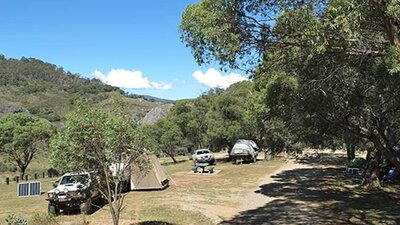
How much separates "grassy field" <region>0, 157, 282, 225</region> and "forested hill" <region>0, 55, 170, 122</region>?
2171 inches

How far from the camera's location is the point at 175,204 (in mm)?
19453

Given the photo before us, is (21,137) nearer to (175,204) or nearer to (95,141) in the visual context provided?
(175,204)

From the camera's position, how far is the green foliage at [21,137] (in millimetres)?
39438

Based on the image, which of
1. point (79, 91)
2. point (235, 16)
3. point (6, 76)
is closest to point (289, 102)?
point (235, 16)

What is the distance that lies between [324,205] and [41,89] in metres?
112

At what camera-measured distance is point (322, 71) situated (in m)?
11.7

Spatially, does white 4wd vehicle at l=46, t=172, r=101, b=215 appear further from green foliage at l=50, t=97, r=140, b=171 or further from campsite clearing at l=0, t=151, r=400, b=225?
green foliage at l=50, t=97, r=140, b=171

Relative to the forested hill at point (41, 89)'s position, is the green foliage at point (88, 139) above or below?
below

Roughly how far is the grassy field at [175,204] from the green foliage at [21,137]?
9.78 meters

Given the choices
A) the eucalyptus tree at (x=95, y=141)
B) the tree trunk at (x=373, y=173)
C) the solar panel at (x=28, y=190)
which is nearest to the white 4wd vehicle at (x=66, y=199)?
the eucalyptus tree at (x=95, y=141)

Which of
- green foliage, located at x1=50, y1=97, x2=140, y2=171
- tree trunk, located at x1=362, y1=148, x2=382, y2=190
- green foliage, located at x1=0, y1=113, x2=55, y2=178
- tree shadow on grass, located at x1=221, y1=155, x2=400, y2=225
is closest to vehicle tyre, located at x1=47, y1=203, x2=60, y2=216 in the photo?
green foliage, located at x1=50, y1=97, x2=140, y2=171

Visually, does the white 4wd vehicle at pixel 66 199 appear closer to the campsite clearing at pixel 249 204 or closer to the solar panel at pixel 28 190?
the campsite clearing at pixel 249 204

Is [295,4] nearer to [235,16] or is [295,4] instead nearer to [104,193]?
[235,16]

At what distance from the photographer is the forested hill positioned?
98.4 m
